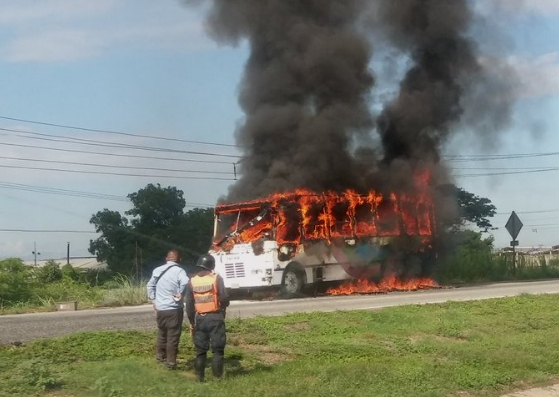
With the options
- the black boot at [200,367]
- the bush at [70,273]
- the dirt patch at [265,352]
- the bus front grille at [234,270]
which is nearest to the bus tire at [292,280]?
the bus front grille at [234,270]

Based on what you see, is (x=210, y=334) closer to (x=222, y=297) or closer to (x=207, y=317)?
(x=207, y=317)

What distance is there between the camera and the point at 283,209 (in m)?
22.8

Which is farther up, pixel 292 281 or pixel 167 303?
pixel 292 281

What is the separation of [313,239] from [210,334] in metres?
14.4

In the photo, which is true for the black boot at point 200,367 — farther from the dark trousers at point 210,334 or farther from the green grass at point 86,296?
the green grass at point 86,296

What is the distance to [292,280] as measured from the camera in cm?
2264

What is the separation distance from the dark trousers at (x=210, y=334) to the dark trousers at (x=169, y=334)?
0.54 m

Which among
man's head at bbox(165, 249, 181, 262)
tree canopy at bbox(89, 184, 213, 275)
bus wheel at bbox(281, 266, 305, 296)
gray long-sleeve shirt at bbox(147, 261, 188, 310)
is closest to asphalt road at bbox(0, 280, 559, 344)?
bus wheel at bbox(281, 266, 305, 296)

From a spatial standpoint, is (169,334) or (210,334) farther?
(169,334)

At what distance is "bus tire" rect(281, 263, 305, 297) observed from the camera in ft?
73.8

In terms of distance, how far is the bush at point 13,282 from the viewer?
22.6 m

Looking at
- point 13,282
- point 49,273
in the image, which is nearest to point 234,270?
point 13,282

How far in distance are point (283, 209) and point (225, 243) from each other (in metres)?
1.84

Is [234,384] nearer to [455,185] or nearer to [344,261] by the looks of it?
[344,261]
